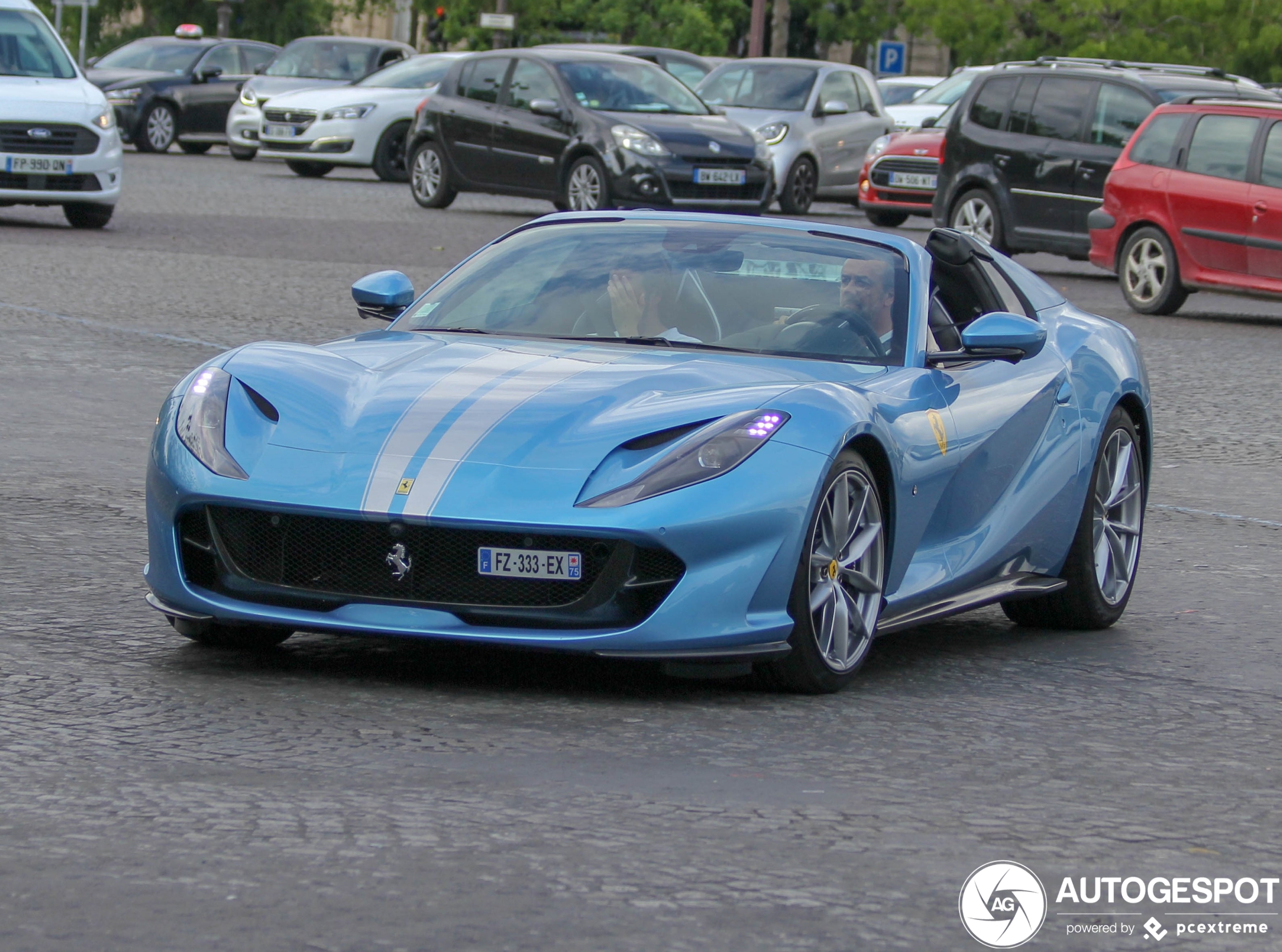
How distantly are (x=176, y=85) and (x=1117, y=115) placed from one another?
20.0 meters

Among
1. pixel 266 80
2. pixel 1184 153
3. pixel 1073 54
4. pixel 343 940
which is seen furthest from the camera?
pixel 1073 54

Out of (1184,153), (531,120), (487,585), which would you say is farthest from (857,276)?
(531,120)

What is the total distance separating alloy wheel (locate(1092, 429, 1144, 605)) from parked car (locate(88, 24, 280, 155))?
30945 mm

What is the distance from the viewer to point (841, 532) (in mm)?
5855

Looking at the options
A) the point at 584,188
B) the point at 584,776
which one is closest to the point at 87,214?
the point at 584,188

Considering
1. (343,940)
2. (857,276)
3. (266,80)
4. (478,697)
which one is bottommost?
(266,80)

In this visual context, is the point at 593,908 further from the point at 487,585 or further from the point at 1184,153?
the point at 1184,153

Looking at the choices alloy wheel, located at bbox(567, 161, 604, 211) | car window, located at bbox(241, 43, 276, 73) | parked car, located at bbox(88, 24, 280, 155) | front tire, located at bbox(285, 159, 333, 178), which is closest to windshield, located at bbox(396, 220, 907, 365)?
alloy wheel, located at bbox(567, 161, 604, 211)

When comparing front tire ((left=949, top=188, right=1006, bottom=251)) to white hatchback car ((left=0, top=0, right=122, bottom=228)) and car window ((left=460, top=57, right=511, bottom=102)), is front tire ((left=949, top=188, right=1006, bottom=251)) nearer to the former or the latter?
car window ((left=460, top=57, right=511, bottom=102))

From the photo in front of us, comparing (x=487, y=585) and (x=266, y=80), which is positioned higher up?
(x=487, y=585)

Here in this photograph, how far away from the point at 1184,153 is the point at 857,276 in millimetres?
13086

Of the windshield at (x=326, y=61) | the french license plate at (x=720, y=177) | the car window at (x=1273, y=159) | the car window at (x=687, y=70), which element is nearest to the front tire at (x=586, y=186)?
the french license plate at (x=720, y=177)

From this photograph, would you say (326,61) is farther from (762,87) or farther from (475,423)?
(475,423)

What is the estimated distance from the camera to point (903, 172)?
26.2 metres
